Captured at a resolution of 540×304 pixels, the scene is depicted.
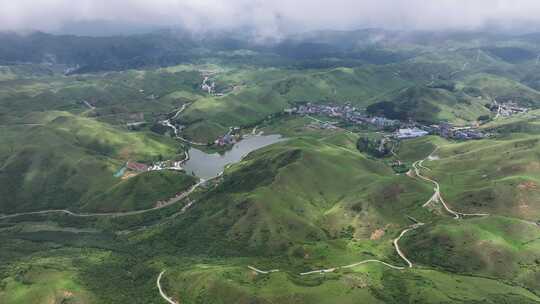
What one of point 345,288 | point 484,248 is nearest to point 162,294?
point 345,288

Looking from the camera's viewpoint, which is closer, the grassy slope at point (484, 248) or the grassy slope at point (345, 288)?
the grassy slope at point (345, 288)

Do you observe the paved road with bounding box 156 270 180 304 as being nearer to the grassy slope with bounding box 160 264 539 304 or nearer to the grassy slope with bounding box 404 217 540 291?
the grassy slope with bounding box 160 264 539 304

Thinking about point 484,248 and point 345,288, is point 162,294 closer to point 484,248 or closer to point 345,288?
point 345,288

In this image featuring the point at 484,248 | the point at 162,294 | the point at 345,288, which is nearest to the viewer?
the point at 345,288

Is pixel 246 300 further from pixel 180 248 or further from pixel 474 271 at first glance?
pixel 474 271

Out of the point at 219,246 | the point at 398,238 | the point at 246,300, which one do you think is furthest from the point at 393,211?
the point at 246,300

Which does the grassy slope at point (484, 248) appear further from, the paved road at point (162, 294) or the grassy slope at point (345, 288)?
the paved road at point (162, 294)

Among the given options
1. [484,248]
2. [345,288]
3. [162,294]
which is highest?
[484,248]

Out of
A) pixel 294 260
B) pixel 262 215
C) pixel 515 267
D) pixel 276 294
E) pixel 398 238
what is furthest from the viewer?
pixel 262 215

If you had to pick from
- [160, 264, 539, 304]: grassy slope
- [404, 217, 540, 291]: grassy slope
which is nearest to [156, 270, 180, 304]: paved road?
[160, 264, 539, 304]: grassy slope

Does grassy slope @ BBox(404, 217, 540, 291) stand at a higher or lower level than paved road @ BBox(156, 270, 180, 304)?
higher

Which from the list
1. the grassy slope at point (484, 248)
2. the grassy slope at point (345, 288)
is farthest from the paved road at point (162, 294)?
the grassy slope at point (484, 248)
